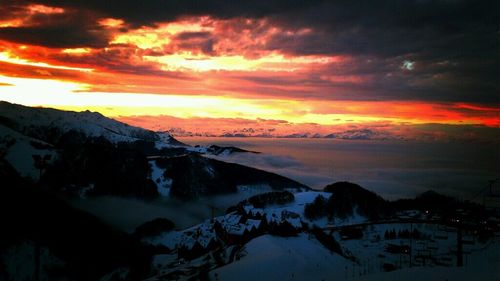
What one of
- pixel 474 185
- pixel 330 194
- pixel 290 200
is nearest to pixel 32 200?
pixel 290 200

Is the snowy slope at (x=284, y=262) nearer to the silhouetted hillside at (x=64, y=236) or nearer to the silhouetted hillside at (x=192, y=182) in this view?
the silhouetted hillside at (x=64, y=236)

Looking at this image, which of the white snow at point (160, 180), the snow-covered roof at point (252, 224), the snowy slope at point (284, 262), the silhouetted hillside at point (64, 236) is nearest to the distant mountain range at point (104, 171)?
the white snow at point (160, 180)

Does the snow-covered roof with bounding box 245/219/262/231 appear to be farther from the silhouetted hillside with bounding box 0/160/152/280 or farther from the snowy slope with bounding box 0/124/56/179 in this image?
the snowy slope with bounding box 0/124/56/179

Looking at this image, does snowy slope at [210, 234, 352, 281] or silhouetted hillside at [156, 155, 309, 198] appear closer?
snowy slope at [210, 234, 352, 281]

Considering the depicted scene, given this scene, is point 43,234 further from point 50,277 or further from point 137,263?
point 137,263

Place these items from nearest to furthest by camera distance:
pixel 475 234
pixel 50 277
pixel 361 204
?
pixel 50 277 → pixel 475 234 → pixel 361 204

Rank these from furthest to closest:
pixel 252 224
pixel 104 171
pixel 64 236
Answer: pixel 104 171 < pixel 252 224 < pixel 64 236

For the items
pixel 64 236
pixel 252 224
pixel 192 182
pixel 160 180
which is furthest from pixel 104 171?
pixel 252 224

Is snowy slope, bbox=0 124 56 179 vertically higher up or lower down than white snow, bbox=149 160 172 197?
higher up

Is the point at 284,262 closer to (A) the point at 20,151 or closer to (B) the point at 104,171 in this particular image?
(A) the point at 20,151

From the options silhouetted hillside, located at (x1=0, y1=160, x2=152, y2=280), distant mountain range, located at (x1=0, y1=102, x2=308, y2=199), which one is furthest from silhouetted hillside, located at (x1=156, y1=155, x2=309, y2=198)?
silhouetted hillside, located at (x1=0, y1=160, x2=152, y2=280)

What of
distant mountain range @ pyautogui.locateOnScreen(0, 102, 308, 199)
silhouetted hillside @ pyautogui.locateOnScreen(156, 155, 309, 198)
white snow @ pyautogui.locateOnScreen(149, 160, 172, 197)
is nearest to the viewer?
distant mountain range @ pyautogui.locateOnScreen(0, 102, 308, 199)
